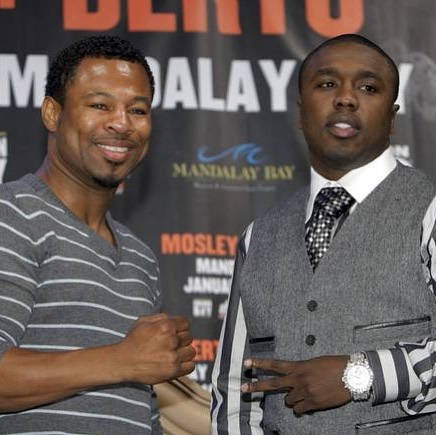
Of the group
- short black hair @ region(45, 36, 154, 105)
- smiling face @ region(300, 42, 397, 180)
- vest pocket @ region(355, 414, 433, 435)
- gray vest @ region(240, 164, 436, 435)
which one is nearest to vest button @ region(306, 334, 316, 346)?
gray vest @ region(240, 164, 436, 435)

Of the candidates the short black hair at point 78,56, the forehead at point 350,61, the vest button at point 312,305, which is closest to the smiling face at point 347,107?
the forehead at point 350,61

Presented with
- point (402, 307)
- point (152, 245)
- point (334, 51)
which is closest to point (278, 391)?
point (402, 307)

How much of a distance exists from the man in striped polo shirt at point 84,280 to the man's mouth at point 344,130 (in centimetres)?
49

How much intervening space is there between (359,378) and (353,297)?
0.71 feet

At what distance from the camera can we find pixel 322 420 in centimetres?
236

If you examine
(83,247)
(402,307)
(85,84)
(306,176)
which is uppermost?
(306,176)

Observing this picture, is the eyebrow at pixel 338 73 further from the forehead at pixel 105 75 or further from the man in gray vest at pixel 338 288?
the forehead at pixel 105 75

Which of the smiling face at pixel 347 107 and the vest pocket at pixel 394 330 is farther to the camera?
the smiling face at pixel 347 107

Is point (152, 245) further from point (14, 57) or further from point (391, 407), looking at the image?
point (391, 407)

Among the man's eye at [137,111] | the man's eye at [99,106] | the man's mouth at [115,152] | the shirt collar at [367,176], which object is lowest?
the shirt collar at [367,176]

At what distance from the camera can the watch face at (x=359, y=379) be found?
7.43 ft

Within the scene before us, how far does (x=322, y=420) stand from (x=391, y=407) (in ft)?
0.54

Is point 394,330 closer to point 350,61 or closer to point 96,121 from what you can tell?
point 350,61

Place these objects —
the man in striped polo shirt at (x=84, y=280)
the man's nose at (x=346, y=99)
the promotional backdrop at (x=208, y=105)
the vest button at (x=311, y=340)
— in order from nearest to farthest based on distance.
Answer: the man in striped polo shirt at (x=84, y=280) → the vest button at (x=311, y=340) → the man's nose at (x=346, y=99) → the promotional backdrop at (x=208, y=105)
